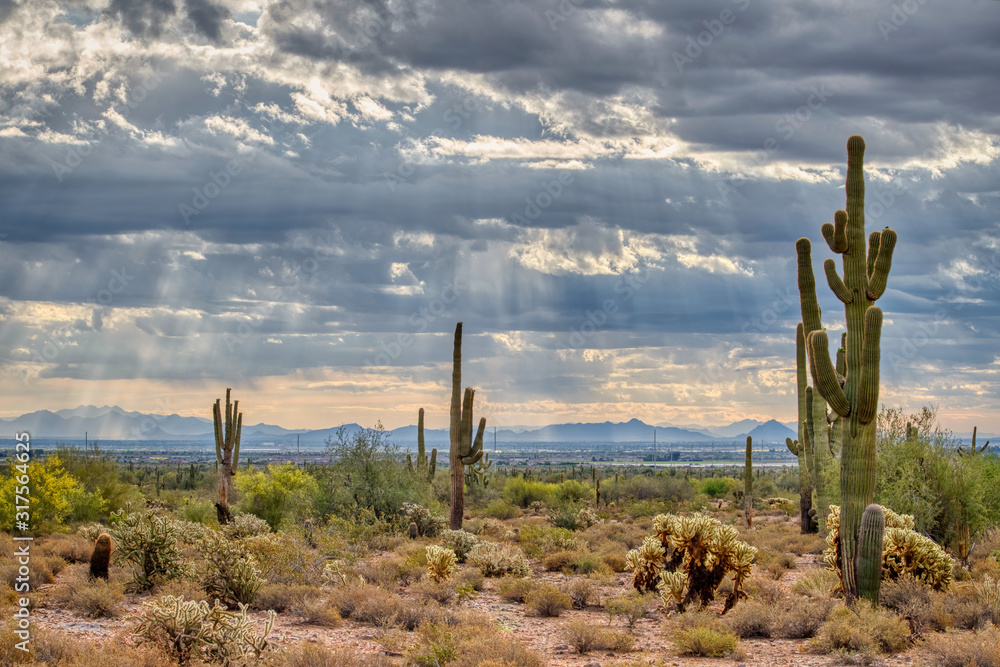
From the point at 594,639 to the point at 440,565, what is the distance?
6283mm

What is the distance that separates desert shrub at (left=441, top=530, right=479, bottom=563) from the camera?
2373cm

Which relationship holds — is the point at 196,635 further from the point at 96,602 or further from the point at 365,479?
the point at 365,479

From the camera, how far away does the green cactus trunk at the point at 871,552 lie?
14.5 meters

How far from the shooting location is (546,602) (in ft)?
54.5

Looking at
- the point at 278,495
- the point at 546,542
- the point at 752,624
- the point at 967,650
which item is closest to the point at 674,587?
the point at 752,624

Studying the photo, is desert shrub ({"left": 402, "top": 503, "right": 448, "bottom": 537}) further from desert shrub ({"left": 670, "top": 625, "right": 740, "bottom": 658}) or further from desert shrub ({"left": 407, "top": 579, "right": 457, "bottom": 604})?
desert shrub ({"left": 670, "top": 625, "right": 740, "bottom": 658})

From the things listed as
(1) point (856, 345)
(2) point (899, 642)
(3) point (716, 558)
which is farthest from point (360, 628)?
(1) point (856, 345)

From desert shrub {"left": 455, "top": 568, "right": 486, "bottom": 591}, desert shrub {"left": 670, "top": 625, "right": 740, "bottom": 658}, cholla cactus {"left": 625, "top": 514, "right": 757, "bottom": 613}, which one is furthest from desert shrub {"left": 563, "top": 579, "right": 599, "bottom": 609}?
desert shrub {"left": 670, "top": 625, "right": 740, "bottom": 658}

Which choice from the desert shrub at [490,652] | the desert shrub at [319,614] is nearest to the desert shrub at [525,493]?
the desert shrub at [319,614]

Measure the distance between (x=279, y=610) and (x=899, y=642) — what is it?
1078 cm

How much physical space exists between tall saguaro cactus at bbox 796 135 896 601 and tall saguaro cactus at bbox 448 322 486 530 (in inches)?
566

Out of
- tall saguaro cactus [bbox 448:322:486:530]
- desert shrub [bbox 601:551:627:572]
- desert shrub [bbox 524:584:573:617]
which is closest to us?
desert shrub [bbox 524:584:573:617]

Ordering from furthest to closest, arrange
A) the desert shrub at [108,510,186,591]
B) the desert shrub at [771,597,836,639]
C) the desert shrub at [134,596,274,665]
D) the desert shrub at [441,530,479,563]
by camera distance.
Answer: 1. the desert shrub at [441,530,479,563]
2. the desert shrub at [108,510,186,591]
3. the desert shrub at [771,597,836,639]
4. the desert shrub at [134,596,274,665]

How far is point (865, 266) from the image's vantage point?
15820mm
